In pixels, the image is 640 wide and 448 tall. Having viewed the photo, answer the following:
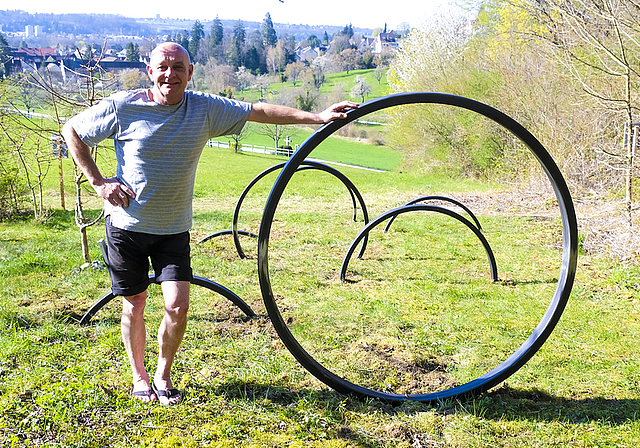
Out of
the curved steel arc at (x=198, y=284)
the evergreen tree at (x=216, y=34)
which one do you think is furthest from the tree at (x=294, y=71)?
the curved steel arc at (x=198, y=284)

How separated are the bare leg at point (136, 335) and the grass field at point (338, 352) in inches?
4.5

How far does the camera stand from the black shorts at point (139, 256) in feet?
9.09

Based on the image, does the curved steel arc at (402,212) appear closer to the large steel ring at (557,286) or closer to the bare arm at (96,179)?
the large steel ring at (557,286)

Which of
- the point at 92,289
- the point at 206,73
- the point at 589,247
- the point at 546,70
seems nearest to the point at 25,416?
the point at 92,289

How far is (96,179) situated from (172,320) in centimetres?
82

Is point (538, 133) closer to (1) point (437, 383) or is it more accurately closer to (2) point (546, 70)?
(2) point (546, 70)

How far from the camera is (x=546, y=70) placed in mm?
14156

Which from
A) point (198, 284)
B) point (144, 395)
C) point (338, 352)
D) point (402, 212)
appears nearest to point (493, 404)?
point (338, 352)

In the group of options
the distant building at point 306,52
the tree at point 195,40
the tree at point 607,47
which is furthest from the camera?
the distant building at point 306,52

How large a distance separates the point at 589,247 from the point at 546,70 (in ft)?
29.2

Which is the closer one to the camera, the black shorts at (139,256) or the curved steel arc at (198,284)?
the black shorts at (139,256)

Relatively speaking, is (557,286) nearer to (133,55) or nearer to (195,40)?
(133,55)

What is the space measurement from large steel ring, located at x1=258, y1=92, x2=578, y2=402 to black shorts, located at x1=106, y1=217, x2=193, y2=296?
0.43 m

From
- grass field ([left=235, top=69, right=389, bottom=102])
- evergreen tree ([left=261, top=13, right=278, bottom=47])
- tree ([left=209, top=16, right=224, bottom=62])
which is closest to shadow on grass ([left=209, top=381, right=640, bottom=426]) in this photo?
grass field ([left=235, top=69, right=389, bottom=102])
